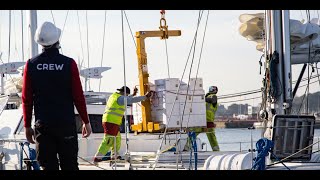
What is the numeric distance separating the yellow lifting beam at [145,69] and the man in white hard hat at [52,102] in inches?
329

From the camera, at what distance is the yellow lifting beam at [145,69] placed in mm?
14383

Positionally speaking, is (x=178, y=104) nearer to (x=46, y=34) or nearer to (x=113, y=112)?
Result: (x=113, y=112)

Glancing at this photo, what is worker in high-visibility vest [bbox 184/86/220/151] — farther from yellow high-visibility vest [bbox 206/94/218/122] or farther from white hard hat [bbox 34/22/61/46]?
white hard hat [bbox 34/22/61/46]

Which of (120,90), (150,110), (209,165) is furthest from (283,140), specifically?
(150,110)

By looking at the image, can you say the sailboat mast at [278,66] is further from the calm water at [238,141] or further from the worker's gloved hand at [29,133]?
the worker's gloved hand at [29,133]

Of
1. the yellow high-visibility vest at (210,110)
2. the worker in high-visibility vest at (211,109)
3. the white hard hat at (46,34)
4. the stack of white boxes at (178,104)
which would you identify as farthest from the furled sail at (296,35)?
the white hard hat at (46,34)

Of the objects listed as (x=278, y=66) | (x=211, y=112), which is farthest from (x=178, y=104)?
(x=278, y=66)

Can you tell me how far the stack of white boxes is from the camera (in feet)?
44.5

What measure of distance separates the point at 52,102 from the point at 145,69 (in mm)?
8985
